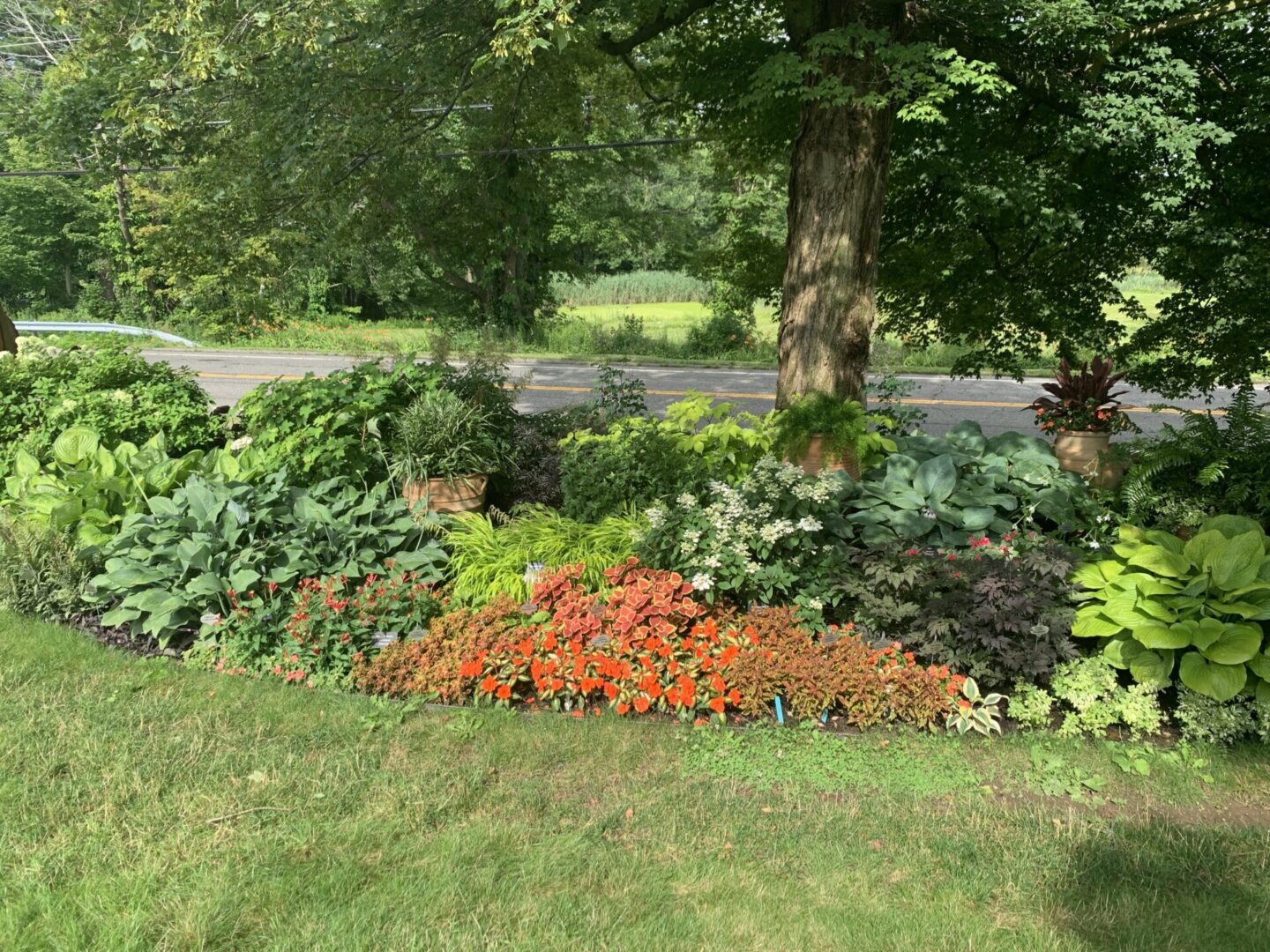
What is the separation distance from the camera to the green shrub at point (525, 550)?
452 centimetres

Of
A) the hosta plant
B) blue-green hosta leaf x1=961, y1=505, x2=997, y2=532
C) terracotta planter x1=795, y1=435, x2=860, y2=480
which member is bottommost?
the hosta plant

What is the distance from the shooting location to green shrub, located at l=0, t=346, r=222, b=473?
6.18 meters

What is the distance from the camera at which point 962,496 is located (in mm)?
4773

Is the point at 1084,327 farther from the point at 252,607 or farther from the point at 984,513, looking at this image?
the point at 252,607

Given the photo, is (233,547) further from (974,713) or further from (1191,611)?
(1191,611)

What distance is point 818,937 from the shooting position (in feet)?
7.96

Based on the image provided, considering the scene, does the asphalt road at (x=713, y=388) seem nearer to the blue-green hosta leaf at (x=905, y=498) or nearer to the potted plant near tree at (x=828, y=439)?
the potted plant near tree at (x=828, y=439)

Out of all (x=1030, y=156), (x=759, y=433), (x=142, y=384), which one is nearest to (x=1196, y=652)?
(x=759, y=433)

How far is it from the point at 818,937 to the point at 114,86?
7.87m

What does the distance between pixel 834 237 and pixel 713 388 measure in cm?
868

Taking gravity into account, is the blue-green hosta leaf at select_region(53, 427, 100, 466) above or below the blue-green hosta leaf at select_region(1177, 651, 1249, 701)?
above

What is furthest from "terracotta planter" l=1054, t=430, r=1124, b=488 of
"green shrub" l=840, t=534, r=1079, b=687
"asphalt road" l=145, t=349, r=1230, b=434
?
"asphalt road" l=145, t=349, r=1230, b=434

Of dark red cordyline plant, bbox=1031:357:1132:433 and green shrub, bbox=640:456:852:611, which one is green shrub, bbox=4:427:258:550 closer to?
green shrub, bbox=640:456:852:611

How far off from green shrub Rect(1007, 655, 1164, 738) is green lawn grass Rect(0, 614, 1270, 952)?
125 millimetres
